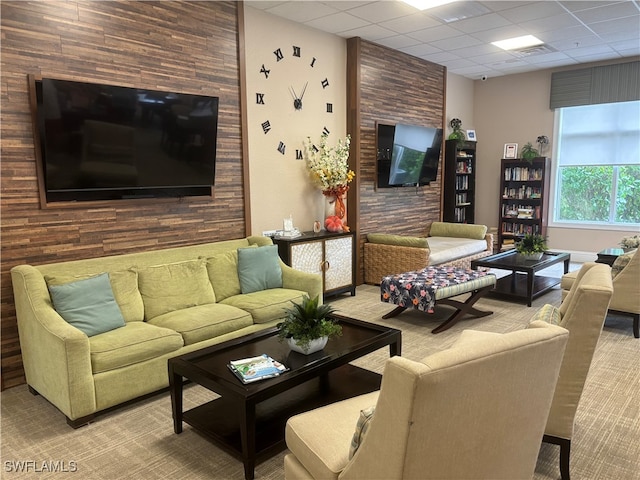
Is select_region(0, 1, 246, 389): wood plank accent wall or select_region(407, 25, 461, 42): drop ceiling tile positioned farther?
select_region(407, 25, 461, 42): drop ceiling tile

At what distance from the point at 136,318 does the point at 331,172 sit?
9.10 ft

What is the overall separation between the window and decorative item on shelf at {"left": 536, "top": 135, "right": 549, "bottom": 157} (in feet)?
0.64

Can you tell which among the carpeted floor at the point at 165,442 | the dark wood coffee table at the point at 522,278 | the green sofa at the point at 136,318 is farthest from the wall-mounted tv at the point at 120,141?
the dark wood coffee table at the point at 522,278

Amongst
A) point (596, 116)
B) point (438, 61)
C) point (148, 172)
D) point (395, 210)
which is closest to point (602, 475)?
point (148, 172)

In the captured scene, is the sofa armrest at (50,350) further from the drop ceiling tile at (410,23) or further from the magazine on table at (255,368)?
the drop ceiling tile at (410,23)

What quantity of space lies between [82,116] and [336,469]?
3.00 metres

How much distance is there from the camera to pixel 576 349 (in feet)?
7.07

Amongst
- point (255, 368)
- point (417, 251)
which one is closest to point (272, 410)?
point (255, 368)

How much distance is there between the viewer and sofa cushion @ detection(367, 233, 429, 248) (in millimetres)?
5643

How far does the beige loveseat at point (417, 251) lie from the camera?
5.67 meters

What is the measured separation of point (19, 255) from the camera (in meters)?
3.31

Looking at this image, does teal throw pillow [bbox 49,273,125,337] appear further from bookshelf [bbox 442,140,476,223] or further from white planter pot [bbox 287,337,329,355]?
bookshelf [bbox 442,140,476,223]

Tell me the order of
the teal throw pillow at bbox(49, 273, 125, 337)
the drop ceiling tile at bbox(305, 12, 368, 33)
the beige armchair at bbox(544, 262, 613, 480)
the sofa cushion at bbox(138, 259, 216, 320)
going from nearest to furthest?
1. the beige armchair at bbox(544, 262, 613, 480)
2. the teal throw pillow at bbox(49, 273, 125, 337)
3. the sofa cushion at bbox(138, 259, 216, 320)
4. the drop ceiling tile at bbox(305, 12, 368, 33)

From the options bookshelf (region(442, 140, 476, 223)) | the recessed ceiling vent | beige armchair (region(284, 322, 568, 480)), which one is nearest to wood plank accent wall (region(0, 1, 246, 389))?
beige armchair (region(284, 322, 568, 480))
